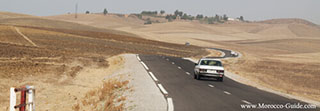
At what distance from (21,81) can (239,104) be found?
13212 millimetres

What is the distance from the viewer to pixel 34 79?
24.4 meters

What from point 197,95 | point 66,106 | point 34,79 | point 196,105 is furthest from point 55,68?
point 196,105

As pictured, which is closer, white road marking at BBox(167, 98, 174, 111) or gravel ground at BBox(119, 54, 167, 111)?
white road marking at BBox(167, 98, 174, 111)

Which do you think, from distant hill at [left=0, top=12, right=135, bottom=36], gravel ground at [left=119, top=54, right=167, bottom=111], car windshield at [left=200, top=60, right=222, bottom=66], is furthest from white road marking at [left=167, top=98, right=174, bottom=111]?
distant hill at [left=0, top=12, right=135, bottom=36]

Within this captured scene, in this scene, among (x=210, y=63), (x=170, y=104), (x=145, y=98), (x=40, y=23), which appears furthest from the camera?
(x=40, y=23)

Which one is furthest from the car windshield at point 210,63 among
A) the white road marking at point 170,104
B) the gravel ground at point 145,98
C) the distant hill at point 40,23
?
the distant hill at point 40,23

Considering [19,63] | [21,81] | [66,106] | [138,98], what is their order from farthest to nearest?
[19,63], [21,81], [66,106], [138,98]

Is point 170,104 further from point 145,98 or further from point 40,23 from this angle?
point 40,23

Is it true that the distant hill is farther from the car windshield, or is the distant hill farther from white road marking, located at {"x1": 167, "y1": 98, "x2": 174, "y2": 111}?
white road marking, located at {"x1": 167, "y1": 98, "x2": 174, "y2": 111}

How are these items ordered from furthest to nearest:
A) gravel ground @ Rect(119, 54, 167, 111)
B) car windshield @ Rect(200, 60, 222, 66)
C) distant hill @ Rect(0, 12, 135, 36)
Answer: distant hill @ Rect(0, 12, 135, 36) < car windshield @ Rect(200, 60, 222, 66) < gravel ground @ Rect(119, 54, 167, 111)

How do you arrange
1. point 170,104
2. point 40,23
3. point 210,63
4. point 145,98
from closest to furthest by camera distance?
point 170,104, point 145,98, point 210,63, point 40,23

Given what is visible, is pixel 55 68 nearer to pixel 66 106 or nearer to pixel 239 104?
pixel 66 106

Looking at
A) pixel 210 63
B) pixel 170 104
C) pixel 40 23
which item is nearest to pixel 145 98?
pixel 170 104

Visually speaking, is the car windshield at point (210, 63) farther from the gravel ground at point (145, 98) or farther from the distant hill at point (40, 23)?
the distant hill at point (40, 23)
